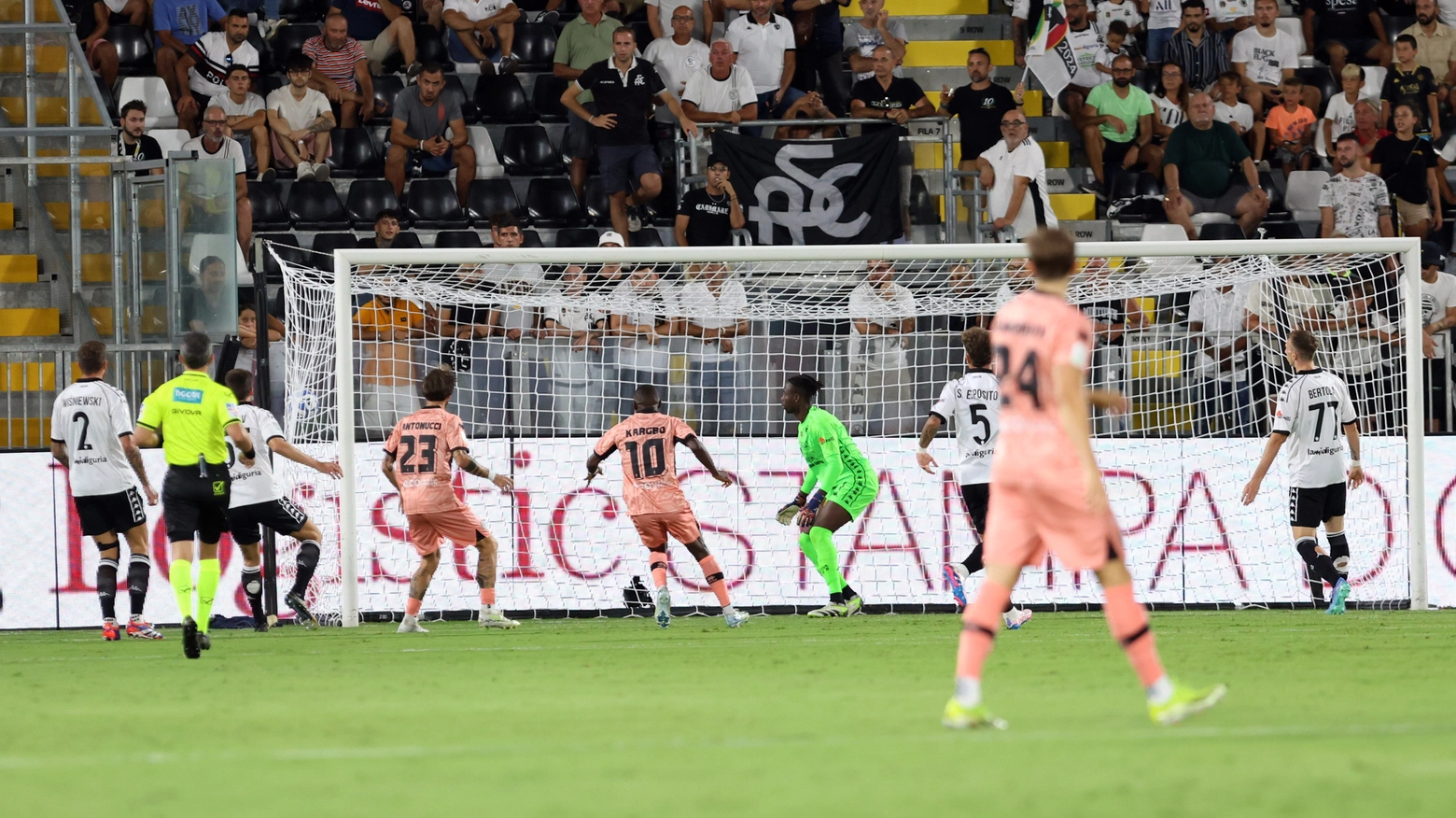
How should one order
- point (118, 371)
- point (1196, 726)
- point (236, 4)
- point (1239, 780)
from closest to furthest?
1. point (1239, 780)
2. point (1196, 726)
3. point (118, 371)
4. point (236, 4)

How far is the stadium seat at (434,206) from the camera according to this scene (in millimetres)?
19219

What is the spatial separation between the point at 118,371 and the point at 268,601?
2288mm

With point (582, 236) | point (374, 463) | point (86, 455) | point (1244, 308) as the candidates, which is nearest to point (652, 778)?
point (86, 455)

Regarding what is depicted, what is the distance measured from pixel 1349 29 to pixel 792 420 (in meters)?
10.7

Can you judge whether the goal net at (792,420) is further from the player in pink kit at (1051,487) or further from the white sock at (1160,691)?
the white sock at (1160,691)

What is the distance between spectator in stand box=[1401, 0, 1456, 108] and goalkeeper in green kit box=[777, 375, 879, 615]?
1109 centimetres

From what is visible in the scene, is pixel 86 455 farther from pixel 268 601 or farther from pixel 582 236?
pixel 582 236

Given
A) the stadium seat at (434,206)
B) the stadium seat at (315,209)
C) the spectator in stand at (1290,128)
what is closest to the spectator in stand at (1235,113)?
the spectator in stand at (1290,128)

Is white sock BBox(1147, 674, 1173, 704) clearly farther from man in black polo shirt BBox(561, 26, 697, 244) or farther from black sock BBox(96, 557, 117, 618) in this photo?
man in black polo shirt BBox(561, 26, 697, 244)

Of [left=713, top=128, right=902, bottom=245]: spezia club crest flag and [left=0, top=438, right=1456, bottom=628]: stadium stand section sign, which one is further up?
[left=713, top=128, right=902, bottom=245]: spezia club crest flag

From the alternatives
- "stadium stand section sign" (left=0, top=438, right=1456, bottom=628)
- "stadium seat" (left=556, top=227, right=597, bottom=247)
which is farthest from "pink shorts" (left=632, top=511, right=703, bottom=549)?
"stadium seat" (left=556, top=227, right=597, bottom=247)

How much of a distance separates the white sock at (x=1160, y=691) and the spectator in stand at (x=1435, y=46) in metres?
17.0

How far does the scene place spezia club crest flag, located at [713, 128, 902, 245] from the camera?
1770 cm

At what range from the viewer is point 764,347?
1634 centimetres
